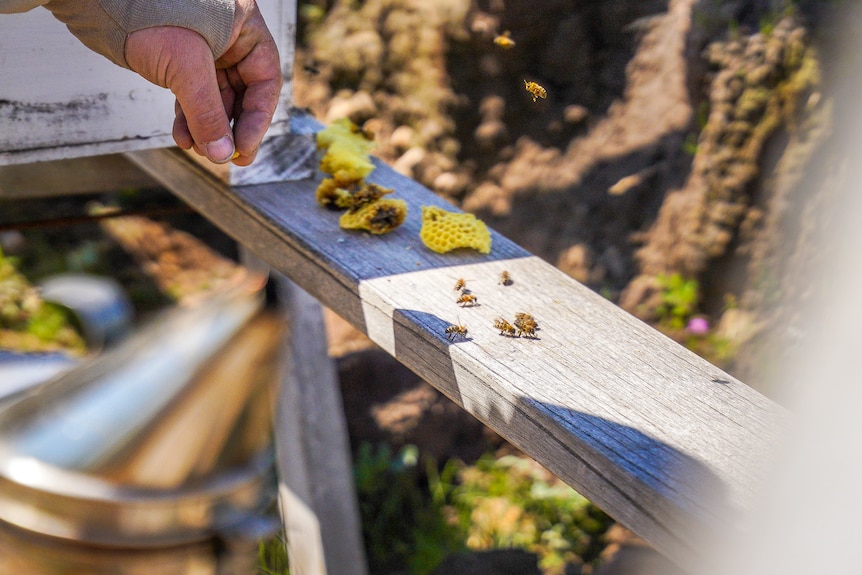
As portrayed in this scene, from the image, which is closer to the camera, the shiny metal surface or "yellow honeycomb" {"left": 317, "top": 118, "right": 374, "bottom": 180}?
the shiny metal surface

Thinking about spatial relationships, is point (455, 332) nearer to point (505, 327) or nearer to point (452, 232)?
point (505, 327)

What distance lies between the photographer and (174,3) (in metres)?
1.03

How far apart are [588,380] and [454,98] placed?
2.23m

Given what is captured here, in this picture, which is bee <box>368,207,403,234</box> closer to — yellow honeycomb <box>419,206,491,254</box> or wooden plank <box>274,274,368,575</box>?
yellow honeycomb <box>419,206,491,254</box>

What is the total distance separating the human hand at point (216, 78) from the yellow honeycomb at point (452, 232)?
0.36m

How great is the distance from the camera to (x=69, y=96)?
139cm

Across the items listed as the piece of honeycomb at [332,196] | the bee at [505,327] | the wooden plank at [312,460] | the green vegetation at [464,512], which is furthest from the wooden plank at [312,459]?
the bee at [505,327]

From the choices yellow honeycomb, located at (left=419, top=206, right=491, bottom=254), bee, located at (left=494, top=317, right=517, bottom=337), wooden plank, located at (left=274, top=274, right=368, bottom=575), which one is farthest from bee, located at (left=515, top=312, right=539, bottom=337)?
wooden plank, located at (left=274, top=274, right=368, bottom=575)

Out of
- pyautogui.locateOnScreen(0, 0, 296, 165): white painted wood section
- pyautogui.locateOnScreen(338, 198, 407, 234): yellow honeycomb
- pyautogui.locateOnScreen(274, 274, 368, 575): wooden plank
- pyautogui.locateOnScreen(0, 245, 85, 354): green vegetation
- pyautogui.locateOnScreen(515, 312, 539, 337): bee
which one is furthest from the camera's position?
pyautogui.locateOnScreen(0, 245, 85, 354): green vegetation

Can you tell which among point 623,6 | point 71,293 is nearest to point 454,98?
point 623,6

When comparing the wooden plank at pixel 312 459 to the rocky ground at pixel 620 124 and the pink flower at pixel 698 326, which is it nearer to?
the rocky ground at pixel 620 124

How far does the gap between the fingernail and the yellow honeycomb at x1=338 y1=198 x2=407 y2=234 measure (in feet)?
1.13

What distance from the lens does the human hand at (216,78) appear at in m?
1.06

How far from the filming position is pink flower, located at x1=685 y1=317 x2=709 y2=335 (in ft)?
9.64
